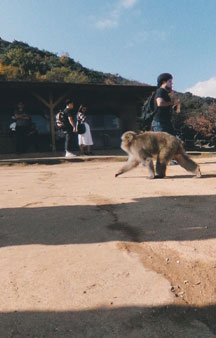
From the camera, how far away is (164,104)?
626 cm

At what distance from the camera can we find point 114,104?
1661 cm

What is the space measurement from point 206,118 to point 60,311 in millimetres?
23559

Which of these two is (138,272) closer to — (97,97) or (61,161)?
(61,161)

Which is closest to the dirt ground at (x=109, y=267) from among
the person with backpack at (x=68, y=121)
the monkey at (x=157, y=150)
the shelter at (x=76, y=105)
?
the monkey at (x=157, y=150)

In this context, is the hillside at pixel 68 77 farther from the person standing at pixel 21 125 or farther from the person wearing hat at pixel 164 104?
the person wearing hat at pixel 164 104

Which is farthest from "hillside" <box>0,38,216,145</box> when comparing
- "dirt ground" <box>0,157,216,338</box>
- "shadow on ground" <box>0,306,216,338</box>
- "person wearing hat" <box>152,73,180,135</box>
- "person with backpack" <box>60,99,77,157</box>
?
"shadow on ground" <box>0,306,216,338</box>

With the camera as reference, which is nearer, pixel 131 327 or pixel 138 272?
pixel 131 327

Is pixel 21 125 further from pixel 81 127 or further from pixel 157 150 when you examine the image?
pixel 157 150

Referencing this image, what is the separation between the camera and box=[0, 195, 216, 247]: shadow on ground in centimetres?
264

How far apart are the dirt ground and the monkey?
4.53 ft

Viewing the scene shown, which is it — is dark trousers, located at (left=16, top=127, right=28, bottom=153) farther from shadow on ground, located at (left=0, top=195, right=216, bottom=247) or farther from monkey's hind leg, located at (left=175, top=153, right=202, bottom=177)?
shadow on ground, located at (left=0, top=195, right=216, bottom=247)

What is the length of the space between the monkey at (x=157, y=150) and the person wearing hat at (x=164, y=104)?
1113 millimetres

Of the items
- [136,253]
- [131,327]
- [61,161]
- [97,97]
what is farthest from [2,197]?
[97,97]

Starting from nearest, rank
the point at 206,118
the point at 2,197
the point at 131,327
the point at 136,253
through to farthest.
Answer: the point at 131,327
the point at 136,253
the point at 2,197
the point at 206,118
